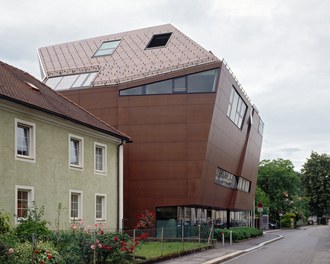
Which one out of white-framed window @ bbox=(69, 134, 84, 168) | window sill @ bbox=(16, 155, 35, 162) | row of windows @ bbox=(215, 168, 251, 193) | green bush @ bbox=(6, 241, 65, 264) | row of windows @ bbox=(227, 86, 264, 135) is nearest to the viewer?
green bush @ bbox=(6, 241, 65, 264)

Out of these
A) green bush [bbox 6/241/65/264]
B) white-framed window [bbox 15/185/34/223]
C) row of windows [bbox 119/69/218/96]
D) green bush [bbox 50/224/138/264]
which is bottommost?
green bush [bbox 50/224/138/264]

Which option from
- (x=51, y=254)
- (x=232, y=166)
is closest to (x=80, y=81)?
(x=232, y=166)

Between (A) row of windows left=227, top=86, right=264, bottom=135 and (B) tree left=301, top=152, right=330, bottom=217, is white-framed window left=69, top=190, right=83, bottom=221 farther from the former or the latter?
(B) tree left=301, top=152, right=330, bottom=217

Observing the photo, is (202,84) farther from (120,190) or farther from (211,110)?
(120,190)

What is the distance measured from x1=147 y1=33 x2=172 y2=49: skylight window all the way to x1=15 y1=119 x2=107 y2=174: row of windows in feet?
47.0

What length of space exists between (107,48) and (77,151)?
59.7 ft

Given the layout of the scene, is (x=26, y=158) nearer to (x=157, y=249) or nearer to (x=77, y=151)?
(x=77, y=151)

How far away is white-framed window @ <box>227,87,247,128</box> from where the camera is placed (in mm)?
40594

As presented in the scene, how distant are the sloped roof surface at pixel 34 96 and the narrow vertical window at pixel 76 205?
3.27 meters

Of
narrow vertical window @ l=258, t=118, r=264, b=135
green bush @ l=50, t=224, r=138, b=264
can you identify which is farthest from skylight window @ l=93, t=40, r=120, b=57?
green bush @ l=50, t=224, r=138, b=264

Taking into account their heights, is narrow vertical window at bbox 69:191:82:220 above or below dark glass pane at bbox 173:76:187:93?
below

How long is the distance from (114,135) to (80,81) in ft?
33.6

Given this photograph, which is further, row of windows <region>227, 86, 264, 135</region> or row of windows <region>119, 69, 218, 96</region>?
row of windows <region>227, 86, 264, 135</region>

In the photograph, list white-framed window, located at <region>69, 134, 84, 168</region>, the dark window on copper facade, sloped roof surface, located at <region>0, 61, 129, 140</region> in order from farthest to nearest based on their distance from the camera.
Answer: the dark window on copper facade → white-framed window, located at <region>69, 134, 84, 168</region> → sloped roof surface, located at <region>0, 61, 129, 140</region>
